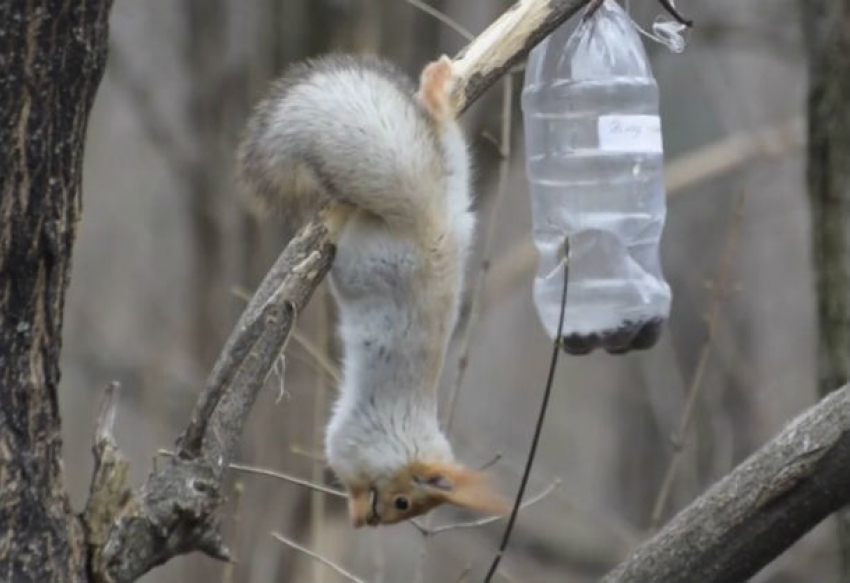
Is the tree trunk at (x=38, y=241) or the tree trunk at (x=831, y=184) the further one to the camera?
the tree trunk at (x=831, y=184)

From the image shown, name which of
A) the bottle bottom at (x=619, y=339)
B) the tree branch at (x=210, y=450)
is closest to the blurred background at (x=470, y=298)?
the bottle bottom at (x=619, y=339)

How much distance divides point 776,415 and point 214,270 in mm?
2184

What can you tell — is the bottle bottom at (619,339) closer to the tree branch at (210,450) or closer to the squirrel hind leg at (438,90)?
the squirrel hind leg at (438,90)

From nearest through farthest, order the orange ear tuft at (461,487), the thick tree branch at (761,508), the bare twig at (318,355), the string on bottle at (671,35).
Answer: the thick tree branch at (761,508) < the orange ear tuft at (461,487) < the string on bottle at (671,35) < the bare twig at (318,355)

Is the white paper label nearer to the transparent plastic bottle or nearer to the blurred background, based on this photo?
the transparent plastic bottle

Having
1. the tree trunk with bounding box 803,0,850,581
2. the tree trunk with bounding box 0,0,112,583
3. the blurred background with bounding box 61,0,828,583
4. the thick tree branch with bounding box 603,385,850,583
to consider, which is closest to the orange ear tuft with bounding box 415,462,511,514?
the thick tree branch with bounding box 603,385,850,583

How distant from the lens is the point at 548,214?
10.3ft

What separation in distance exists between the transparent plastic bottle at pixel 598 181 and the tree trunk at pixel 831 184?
550 mm

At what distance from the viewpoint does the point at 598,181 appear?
3.19 m

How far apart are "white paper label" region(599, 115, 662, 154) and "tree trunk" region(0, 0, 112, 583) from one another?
39.6 inches

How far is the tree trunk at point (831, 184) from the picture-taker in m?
3.57

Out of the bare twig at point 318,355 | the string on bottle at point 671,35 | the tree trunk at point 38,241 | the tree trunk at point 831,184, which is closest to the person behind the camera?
the tree trunk at point 38,241

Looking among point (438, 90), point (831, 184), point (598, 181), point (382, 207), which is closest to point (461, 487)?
point (382, 207)

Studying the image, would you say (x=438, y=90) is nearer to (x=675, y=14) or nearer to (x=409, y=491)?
(x=675, y=14)
